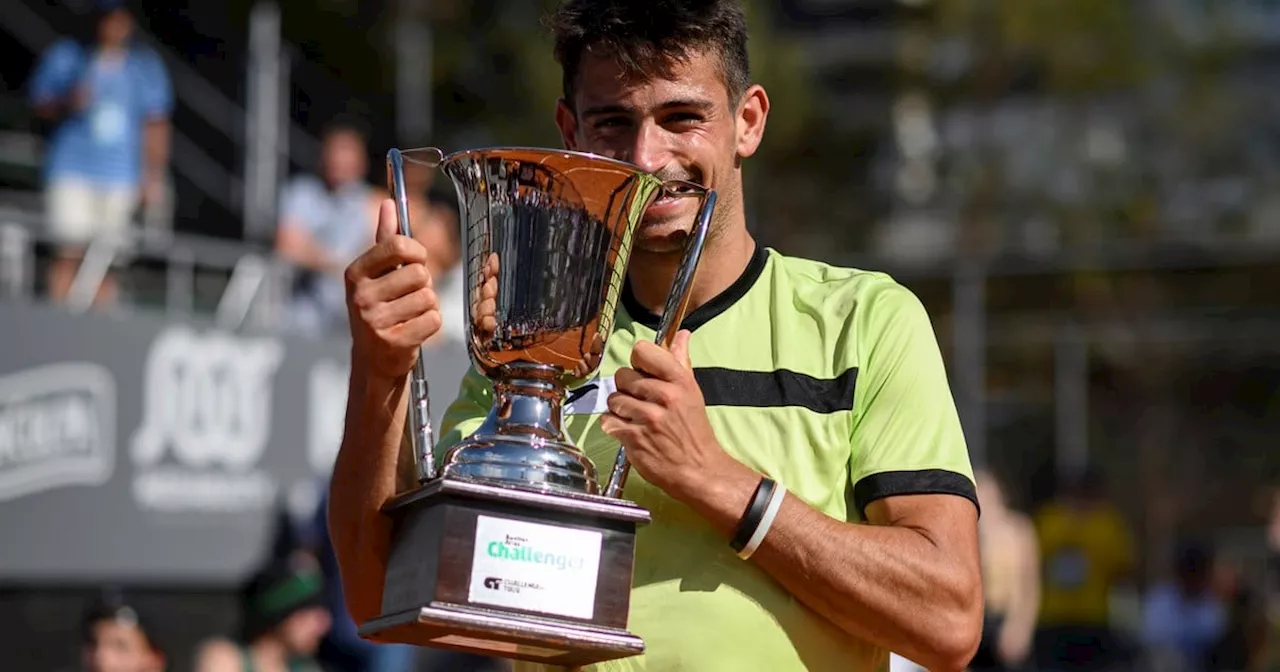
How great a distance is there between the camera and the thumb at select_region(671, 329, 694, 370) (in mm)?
2883

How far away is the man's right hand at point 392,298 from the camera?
2.84m

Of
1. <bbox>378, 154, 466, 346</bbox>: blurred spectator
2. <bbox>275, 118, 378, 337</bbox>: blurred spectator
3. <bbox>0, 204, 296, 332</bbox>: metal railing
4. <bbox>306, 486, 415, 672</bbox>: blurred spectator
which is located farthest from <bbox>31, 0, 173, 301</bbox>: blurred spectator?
<bbox>306, 486, 415, 672</bbox>: blurred spectator

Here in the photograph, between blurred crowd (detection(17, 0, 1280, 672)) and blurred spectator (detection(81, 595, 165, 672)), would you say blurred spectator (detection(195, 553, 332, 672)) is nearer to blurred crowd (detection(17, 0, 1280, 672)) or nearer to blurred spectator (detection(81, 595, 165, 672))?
blurred crowd (detection(17, 0, 1280, 672))

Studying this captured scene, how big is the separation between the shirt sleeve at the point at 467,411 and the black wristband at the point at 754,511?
1.92 ft

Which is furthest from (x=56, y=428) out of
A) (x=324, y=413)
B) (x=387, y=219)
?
(x=387, y=219)

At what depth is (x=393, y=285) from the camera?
9.34 feet

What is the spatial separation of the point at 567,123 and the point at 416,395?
22.9 inches

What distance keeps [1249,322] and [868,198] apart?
22.6 ft

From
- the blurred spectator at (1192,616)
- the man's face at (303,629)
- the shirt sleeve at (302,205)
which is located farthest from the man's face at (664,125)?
the blurred spectator at (1192,616)

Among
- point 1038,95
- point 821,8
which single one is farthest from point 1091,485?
point 821,8

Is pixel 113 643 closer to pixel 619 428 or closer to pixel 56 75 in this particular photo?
pixel 56 75

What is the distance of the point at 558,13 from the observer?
327 centimetres

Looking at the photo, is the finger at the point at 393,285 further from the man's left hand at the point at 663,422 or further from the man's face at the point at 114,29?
the man's face at the point at 114,29

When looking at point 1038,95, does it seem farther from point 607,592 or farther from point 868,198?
point 607,592
